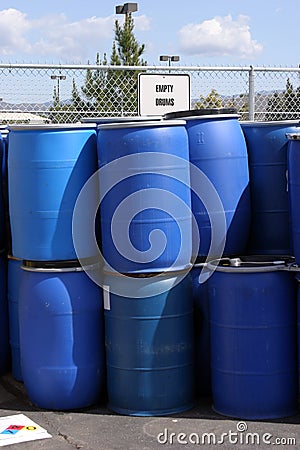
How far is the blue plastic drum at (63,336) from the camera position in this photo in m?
5.52

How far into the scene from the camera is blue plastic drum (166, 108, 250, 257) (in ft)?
18.6

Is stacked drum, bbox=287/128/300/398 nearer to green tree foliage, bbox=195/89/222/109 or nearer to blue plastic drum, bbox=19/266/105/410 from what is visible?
blue plastic drum, bbox=19/266/105/410

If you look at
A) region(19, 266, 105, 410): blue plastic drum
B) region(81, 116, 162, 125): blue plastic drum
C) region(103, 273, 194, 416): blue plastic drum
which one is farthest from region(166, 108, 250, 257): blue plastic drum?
region(19, 266, 105, 410): blue plastic drum

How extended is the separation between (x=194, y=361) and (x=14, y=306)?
57.9 inches

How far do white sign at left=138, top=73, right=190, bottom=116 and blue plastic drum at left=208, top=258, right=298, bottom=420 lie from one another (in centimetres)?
289

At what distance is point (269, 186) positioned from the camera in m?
5.87

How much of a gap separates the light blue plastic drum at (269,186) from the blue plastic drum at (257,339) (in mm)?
589

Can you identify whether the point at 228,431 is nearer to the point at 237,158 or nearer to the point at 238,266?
the point at 238,266

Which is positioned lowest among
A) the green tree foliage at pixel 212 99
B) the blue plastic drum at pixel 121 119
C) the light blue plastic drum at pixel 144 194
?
the light blue plastic drum at pixel 144 194

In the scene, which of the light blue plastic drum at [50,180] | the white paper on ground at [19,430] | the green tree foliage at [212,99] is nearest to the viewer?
the white paper on ground at [19,430]

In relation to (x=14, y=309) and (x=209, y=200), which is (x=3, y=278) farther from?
(x=209, y=200)

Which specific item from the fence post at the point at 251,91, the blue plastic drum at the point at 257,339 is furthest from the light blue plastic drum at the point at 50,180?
the fence post at the point at 251,91

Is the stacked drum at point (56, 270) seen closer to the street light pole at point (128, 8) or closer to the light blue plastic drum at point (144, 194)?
the light blue plastic drum at point (144, 194)

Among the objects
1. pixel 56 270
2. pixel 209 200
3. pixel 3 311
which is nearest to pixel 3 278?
pixel 3 311
